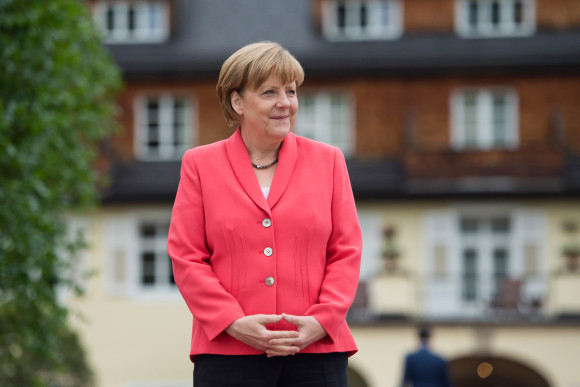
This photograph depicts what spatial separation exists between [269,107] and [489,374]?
95.6ft

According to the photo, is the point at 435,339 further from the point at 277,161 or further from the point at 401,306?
the point at 277,161

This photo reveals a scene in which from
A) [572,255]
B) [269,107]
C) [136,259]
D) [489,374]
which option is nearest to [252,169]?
[269,107]

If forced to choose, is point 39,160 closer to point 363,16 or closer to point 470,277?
point 470,277

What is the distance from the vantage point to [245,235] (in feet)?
13.3

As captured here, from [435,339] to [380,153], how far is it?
14.8 ft

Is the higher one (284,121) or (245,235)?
(284,121)

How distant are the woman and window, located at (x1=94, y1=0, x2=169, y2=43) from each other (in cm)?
2574

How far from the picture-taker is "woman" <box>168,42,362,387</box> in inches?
157

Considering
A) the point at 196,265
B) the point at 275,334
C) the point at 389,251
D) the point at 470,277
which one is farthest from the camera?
the point at 470,277

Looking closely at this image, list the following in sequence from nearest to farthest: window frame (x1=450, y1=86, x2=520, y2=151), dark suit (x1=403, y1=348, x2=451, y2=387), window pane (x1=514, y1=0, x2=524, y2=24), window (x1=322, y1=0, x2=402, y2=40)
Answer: dark suit (x1=403, y1=348, x2=451, y2=387), window frame (x1=450, y1=86, x2=520, y2=151), window pane (x1=514, y1=0, x2=524, y2=24), window (x1=322, y1=0, x2=402, y2=40)

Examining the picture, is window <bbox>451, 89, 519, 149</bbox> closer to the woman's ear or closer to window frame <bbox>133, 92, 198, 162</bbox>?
window frame <bbox>133, 92, 198, 162</bbox>

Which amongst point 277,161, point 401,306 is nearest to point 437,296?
point 401,306

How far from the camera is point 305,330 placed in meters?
3.94

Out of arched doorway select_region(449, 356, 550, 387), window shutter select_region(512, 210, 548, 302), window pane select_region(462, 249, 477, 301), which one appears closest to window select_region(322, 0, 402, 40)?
window shutter select_region(512, 210, 548, 302)
